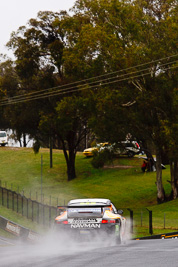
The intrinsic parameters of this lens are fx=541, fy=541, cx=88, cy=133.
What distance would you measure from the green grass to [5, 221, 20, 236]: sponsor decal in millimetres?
11229

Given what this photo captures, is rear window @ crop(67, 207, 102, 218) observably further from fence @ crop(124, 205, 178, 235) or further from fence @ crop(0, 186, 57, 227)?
fence @ crop(0, 186, 57, 227)

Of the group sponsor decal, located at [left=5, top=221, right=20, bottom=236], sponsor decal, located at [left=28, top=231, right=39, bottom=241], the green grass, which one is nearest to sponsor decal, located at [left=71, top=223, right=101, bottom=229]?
sponsor decal, located at [left=28, top=231, right=39, bottom=241]

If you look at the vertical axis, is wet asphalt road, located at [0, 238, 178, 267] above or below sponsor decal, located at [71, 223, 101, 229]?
below

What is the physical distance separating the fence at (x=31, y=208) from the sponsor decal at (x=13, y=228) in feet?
7.22

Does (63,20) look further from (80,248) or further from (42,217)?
(80,248)

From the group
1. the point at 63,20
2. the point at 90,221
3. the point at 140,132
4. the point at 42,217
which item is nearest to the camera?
the point at 90,221

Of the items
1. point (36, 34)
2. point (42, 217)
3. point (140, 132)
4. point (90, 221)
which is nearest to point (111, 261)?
point (90, 221)

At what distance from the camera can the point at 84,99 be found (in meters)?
42.7

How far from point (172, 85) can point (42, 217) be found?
1487 centimetres

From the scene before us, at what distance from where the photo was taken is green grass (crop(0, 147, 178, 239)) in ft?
147

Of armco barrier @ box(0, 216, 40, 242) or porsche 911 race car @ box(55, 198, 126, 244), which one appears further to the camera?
armco barrier @ box(0, 216, 40, 242)

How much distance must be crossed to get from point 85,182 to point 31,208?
2436 centimetres

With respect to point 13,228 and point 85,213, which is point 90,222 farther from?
point 13,228

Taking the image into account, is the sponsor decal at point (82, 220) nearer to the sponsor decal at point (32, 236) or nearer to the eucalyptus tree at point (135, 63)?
the sponsor decal at point (32, 236)
